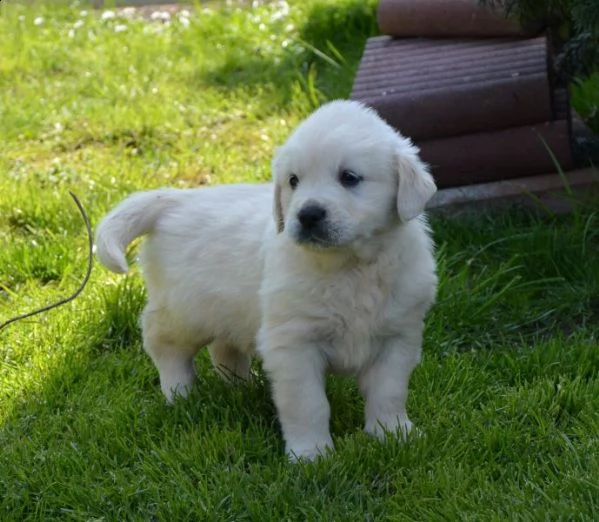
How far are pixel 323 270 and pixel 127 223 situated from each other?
726mm

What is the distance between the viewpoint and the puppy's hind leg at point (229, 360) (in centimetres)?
402

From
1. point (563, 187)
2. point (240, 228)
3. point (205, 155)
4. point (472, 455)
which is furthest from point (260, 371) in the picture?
point (205, 155)

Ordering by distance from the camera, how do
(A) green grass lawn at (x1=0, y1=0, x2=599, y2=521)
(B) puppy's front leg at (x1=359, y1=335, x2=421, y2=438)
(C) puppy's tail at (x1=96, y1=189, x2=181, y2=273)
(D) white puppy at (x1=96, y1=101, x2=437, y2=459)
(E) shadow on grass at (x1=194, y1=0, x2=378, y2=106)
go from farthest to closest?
(E) shadow on grass at (x1=194, y1=0, x2=378, y2=106)
(C) puppy's tail at (x1=96, y1=189, x2=181, y2=273)
(B) puppy's front leg at (x1=359, y1=335, x2=421, y2=438)
(D) white puppy at (x1=96, y1=101, x2=437, y2=459)
(A) green grass lawn at (x1=0, y1=0, x2=599, y2=521)

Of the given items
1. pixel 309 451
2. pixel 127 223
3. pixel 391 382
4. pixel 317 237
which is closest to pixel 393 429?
pixel 391 382

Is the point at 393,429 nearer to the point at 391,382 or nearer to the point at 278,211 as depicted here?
the point at 391,382

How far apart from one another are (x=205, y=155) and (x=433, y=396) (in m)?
3.01

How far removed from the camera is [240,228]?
3754 millimetres

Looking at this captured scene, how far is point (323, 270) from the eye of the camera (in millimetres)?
3447

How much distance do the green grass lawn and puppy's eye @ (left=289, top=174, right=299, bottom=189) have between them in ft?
2.42

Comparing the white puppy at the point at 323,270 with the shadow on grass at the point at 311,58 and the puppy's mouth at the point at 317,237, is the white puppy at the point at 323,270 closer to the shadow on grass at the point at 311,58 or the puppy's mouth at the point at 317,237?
the puppy's mouth at the point at 317,237

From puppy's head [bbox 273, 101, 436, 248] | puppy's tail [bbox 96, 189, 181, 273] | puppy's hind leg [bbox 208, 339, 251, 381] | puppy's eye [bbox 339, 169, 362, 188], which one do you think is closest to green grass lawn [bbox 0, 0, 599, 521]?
puppy's hind leg [bbox 208, 339, 251, 381]

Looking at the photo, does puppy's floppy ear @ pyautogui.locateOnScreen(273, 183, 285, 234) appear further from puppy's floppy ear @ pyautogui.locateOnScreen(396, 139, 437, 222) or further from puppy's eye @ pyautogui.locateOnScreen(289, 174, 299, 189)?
puppy's floppy ear @ pyautogui.locateOnScreen(396, 139, 437, 222)

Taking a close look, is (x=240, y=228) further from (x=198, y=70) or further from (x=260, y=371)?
(x=198, y=70)

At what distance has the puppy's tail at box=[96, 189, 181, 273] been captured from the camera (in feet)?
11.9
